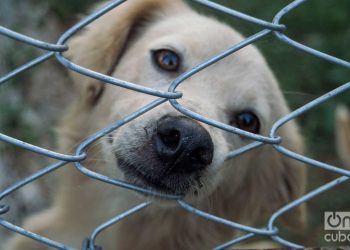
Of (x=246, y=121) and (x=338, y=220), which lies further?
(x=246, y=121)

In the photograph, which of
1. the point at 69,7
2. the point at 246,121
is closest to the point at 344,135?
the point at 246,121

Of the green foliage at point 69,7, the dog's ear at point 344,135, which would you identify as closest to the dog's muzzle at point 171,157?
the dog's ear at point 344,135

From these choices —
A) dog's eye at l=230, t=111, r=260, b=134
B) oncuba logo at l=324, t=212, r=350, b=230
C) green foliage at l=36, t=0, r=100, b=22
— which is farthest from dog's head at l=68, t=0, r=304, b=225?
green foliage at l=36, t=0, r=100, b=22

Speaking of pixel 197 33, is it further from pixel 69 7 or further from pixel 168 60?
pixel 69 7

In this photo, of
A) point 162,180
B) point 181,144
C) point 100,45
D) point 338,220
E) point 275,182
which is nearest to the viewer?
point 181,144

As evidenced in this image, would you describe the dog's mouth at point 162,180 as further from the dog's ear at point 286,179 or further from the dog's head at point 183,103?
the dog's ear at point 286,179

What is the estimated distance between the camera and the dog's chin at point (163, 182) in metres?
2.09

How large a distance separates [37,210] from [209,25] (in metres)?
1.91

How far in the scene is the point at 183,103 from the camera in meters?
2.19

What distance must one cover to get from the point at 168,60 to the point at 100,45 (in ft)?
1.49

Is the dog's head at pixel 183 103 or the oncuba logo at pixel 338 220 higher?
the dog's head at pixel 183 103

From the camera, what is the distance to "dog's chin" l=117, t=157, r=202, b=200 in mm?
2094

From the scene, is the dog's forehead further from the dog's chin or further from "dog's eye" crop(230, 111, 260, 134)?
the dog's chin

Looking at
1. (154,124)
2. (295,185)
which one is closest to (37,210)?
(295,185)
